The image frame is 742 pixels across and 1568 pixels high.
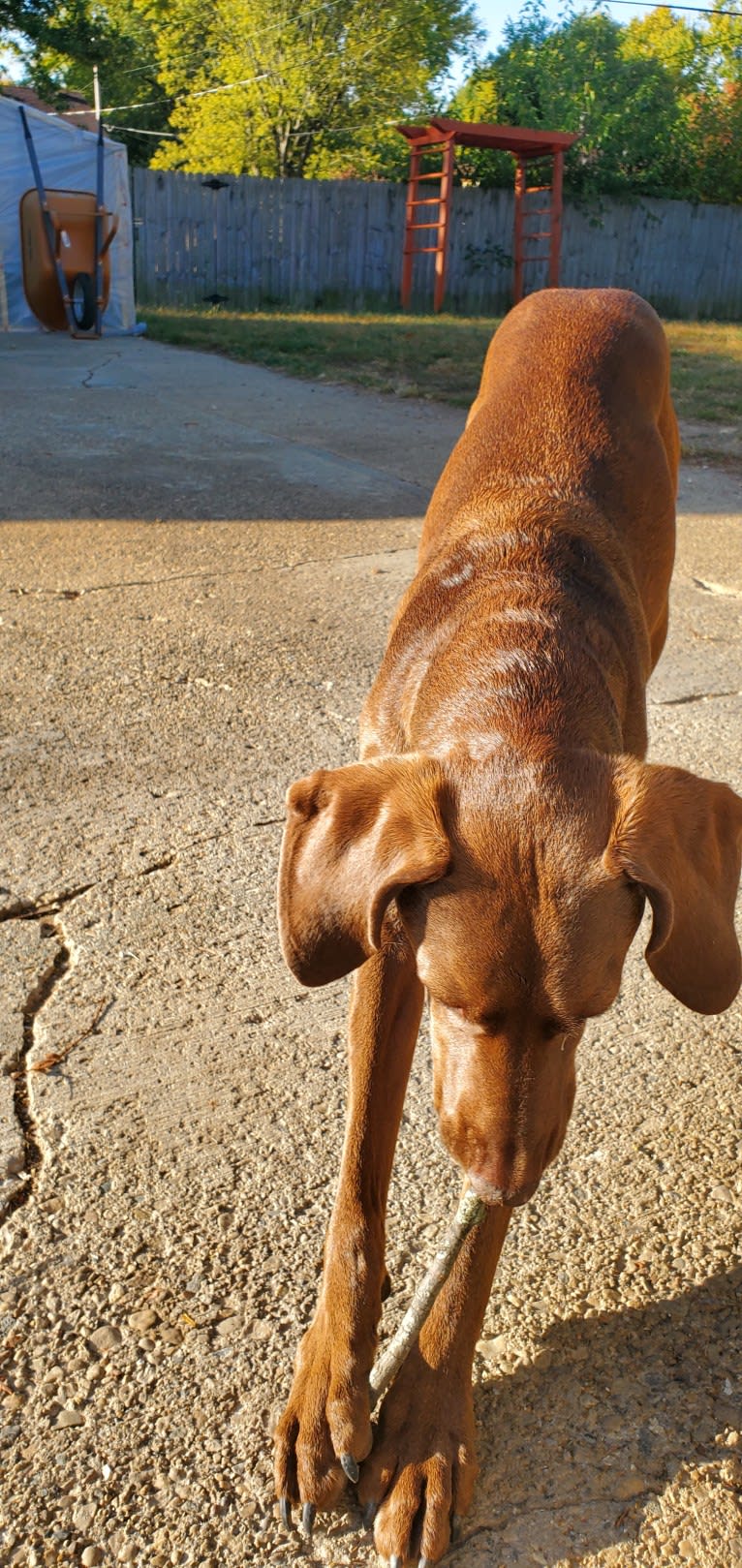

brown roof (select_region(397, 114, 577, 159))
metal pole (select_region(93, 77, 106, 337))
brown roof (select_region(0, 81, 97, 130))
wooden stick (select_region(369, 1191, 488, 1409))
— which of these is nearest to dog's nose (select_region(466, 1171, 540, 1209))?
wooden stick (select_region(369, 1191, 488, 1409))

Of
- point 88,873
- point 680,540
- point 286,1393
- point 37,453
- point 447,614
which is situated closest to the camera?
point 286,1393

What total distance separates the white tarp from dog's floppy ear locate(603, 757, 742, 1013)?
15951mm

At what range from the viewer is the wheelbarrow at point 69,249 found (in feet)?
51.4

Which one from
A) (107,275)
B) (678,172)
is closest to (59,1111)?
Answer: (107,275)

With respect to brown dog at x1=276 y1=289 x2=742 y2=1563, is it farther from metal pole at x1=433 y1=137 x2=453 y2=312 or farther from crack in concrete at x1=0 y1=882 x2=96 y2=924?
metal pole at x1=433 y1=137 x2=453 y2=312

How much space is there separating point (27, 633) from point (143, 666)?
0.60 metres

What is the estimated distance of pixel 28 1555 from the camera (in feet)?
6.07

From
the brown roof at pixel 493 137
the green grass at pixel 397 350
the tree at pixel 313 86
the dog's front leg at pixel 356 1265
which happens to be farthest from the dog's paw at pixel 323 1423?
the tree at pixel 313 86

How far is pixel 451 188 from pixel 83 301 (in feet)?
26.2

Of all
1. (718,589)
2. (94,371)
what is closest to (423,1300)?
(718,589)

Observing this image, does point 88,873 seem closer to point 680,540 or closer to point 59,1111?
point 59,1111

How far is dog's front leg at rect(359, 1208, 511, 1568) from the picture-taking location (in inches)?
75.2

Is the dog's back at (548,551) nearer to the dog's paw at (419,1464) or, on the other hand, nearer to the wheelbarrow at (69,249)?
the dog's paw at (419,1464)

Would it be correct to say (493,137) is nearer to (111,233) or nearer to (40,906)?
(111,233)
